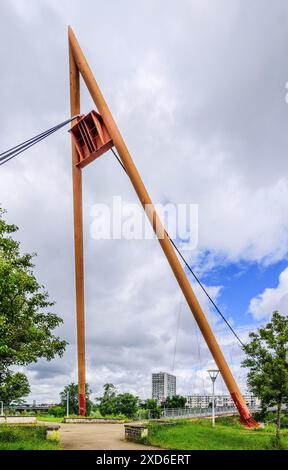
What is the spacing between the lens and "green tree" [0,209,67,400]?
15.5 meters

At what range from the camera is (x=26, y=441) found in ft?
52.4

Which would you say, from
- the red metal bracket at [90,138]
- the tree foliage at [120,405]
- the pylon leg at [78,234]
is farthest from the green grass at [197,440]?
the tree foliage at [120,405]

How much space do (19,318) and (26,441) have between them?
4.43 metres

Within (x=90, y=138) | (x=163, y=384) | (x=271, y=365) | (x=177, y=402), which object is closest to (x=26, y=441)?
(x=271, y=365)

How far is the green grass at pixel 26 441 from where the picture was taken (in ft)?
48.5

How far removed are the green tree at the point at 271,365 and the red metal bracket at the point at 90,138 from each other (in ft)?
41.4

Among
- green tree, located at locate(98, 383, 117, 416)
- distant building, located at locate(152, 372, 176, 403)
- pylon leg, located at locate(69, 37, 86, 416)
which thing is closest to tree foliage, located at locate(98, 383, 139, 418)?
green tree, located at locate(98, 383, 117, 416)

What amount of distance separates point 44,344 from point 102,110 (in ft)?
42.1

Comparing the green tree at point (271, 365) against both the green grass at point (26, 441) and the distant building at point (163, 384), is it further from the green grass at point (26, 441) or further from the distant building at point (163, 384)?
the distant building at point (163, 384)

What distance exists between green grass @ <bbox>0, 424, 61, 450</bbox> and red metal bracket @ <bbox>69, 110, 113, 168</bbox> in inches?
570

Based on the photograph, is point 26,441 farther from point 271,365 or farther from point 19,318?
point 271,365

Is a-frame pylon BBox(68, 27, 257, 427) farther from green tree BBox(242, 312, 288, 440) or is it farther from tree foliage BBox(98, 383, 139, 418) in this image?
tree foliage BBox(98, 383, 139, 418)
